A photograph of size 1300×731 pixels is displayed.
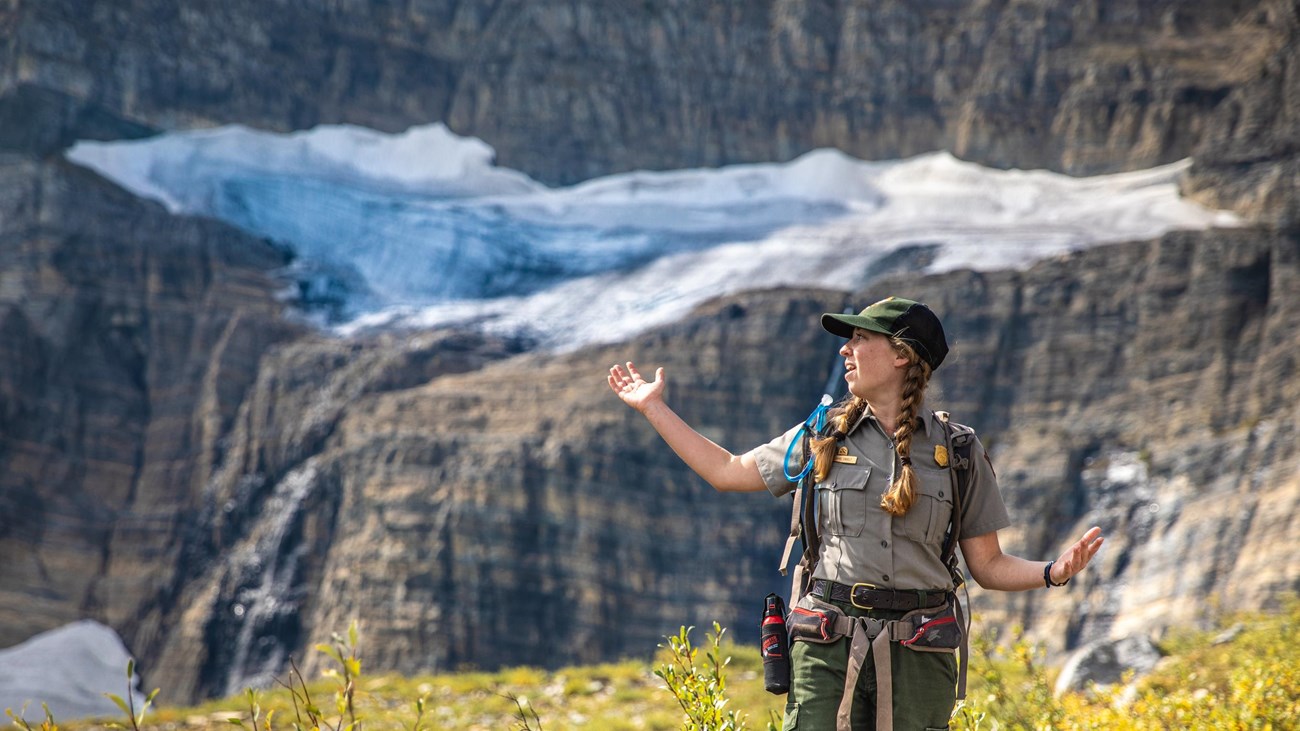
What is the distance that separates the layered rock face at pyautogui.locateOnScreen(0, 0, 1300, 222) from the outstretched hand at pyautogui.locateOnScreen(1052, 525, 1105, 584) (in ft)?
169

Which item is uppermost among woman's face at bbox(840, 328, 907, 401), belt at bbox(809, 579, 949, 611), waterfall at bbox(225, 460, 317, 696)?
woman's face at bbox(840, 328, 907, 401)

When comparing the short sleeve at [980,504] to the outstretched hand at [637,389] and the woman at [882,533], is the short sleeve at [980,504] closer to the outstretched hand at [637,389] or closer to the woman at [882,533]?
the woman at [882,533]

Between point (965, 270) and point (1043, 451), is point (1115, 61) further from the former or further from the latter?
point (1043, 451)

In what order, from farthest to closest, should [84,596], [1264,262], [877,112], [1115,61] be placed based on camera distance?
1. [877,112]
2. [1115,61]
3. [84,596]
4. [1264,262]

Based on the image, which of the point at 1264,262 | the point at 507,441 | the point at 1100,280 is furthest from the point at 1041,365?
the point at 507,441

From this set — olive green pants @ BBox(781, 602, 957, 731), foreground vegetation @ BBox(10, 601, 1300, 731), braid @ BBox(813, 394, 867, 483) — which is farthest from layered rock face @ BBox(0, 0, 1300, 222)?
olive green pants @ BBox(781, 602, 957, 731)

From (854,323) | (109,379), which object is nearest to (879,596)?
(854,323)

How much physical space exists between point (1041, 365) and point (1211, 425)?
488 cm

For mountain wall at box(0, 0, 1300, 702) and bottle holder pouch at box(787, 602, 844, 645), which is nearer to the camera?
bottle holder pouch at box(787, 602, 844, 645)

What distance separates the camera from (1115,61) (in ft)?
176

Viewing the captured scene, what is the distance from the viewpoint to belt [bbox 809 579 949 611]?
4.27m

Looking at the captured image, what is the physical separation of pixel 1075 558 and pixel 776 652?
0.89 metres

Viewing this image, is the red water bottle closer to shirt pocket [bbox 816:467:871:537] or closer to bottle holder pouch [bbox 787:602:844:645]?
bottle holder pouch [bbox 787:602:844:645]

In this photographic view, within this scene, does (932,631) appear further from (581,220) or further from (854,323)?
(581,220)
